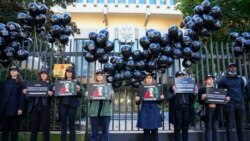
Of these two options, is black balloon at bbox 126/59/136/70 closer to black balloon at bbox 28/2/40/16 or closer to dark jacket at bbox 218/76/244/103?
dark jacket at bbox 218/76/244/103

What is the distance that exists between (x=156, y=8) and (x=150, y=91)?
29.1 metres

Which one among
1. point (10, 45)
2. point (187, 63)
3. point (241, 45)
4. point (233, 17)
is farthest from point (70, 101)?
point (233, 17)

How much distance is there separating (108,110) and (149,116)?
3.17 feet

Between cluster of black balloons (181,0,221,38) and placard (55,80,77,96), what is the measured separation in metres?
3.76

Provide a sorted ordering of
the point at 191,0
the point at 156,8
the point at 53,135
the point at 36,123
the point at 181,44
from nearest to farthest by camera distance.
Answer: the point at 36,123, the point at 53,135, the point at 181,44, the point at 191,0, the point at 156,8

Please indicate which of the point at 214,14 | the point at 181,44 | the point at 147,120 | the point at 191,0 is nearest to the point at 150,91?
the point at 147,120

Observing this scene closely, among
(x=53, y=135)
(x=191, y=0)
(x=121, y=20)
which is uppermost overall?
(x=121, y=20)

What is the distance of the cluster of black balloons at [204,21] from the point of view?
885cm

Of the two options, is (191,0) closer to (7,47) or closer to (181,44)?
(181,44)

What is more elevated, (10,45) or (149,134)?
(10,45)

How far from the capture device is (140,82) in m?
8.23

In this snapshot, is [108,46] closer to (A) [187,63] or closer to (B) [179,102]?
(A) [187,63]

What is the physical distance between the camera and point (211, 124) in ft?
24.7

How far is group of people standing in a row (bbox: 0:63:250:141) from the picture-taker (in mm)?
7125
